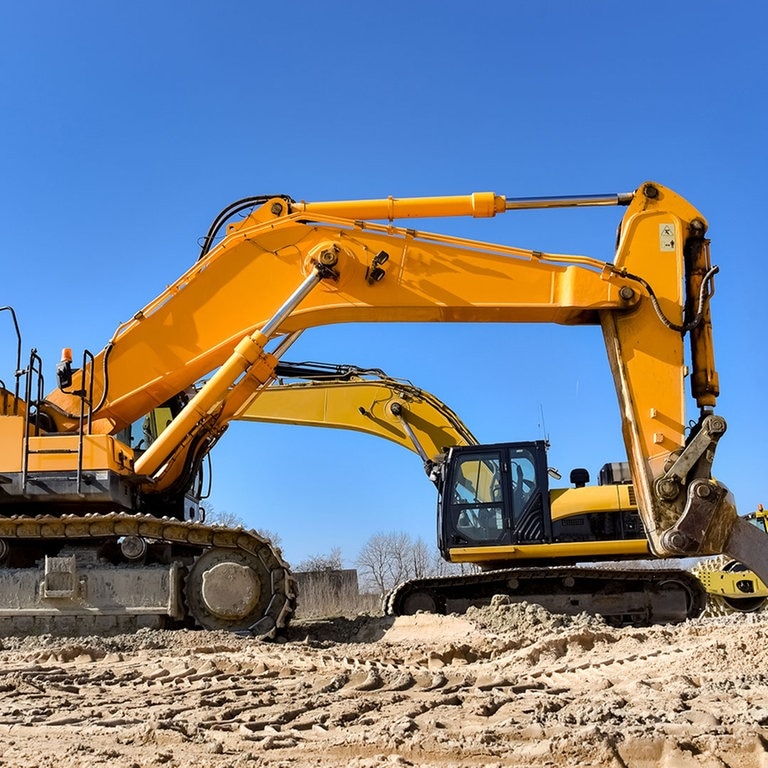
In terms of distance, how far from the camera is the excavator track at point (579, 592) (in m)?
10.7

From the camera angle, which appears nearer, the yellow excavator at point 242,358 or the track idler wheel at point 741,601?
the yellow excavator at point 242,358

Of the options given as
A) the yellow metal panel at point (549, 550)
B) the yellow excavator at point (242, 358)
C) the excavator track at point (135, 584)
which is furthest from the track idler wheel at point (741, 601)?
the excavator track at point (135, 584)

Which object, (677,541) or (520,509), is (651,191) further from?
(520,509)

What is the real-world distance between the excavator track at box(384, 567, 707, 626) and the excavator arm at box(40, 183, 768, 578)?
357cm

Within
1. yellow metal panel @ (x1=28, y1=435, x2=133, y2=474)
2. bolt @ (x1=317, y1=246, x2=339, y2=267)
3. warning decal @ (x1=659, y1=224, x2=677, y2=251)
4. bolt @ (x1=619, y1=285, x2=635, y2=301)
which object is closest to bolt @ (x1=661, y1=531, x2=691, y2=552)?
bolt @ (x1=619, y1=285, x2=635, y2=301)

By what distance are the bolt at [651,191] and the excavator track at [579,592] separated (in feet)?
15.5

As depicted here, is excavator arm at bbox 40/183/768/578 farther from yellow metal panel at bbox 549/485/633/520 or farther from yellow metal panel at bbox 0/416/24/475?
yellow metal panel at bbox 549/485/633/520

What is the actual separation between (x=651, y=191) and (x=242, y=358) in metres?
Answer: 4.11

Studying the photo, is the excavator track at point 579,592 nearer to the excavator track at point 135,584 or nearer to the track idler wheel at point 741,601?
the excavator track at point 135,584

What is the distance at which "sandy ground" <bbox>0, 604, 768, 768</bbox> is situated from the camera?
11.1 feet

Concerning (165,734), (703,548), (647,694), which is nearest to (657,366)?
(703,548)

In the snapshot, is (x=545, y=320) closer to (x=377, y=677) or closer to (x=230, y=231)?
(x=230, y=231)

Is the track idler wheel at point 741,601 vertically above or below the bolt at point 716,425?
below

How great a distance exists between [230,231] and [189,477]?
2536mm
